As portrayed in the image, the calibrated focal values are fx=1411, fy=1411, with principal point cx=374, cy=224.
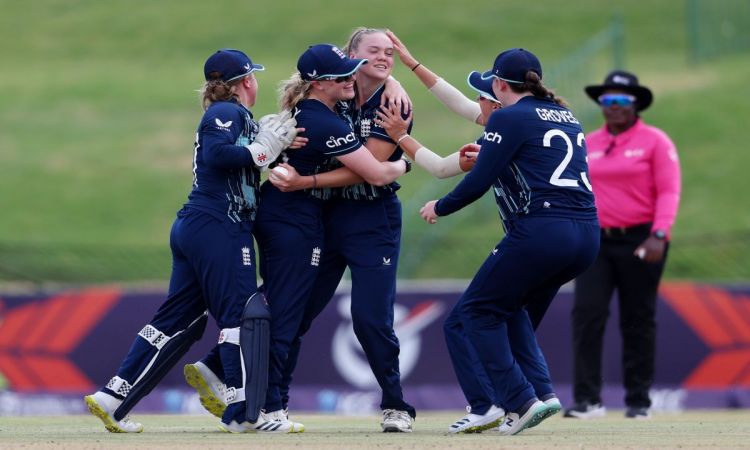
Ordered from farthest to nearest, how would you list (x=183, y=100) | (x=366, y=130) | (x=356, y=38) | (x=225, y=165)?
(x=183, y=100) → (x=356, y=38) → (x=366, y=130) → (x=225, y=165)

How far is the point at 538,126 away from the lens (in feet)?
23.3

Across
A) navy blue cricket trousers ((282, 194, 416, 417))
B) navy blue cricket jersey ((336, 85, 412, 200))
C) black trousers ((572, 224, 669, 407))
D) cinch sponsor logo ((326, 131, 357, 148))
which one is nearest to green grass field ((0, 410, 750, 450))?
navy blue cricket trousers ((282, 194, 416, 417))

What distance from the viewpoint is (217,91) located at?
745 cm

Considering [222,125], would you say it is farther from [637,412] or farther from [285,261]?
[637,412]

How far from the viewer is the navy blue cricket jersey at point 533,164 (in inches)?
278

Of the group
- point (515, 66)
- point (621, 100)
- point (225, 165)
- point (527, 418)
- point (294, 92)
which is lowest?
point (527, 418)

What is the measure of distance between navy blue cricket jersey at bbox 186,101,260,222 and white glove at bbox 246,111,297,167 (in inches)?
2.1

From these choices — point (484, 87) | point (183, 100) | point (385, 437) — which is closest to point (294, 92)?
point (484, 87)

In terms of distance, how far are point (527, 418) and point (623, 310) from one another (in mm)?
3484

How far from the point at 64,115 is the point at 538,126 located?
24748mm

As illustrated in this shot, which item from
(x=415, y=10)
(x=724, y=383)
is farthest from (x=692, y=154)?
(x=415, y=10)

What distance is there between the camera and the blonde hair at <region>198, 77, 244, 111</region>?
7.46 metres

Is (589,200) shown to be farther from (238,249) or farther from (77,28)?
(77,28)

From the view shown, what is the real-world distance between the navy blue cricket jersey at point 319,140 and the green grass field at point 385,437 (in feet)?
4.63
